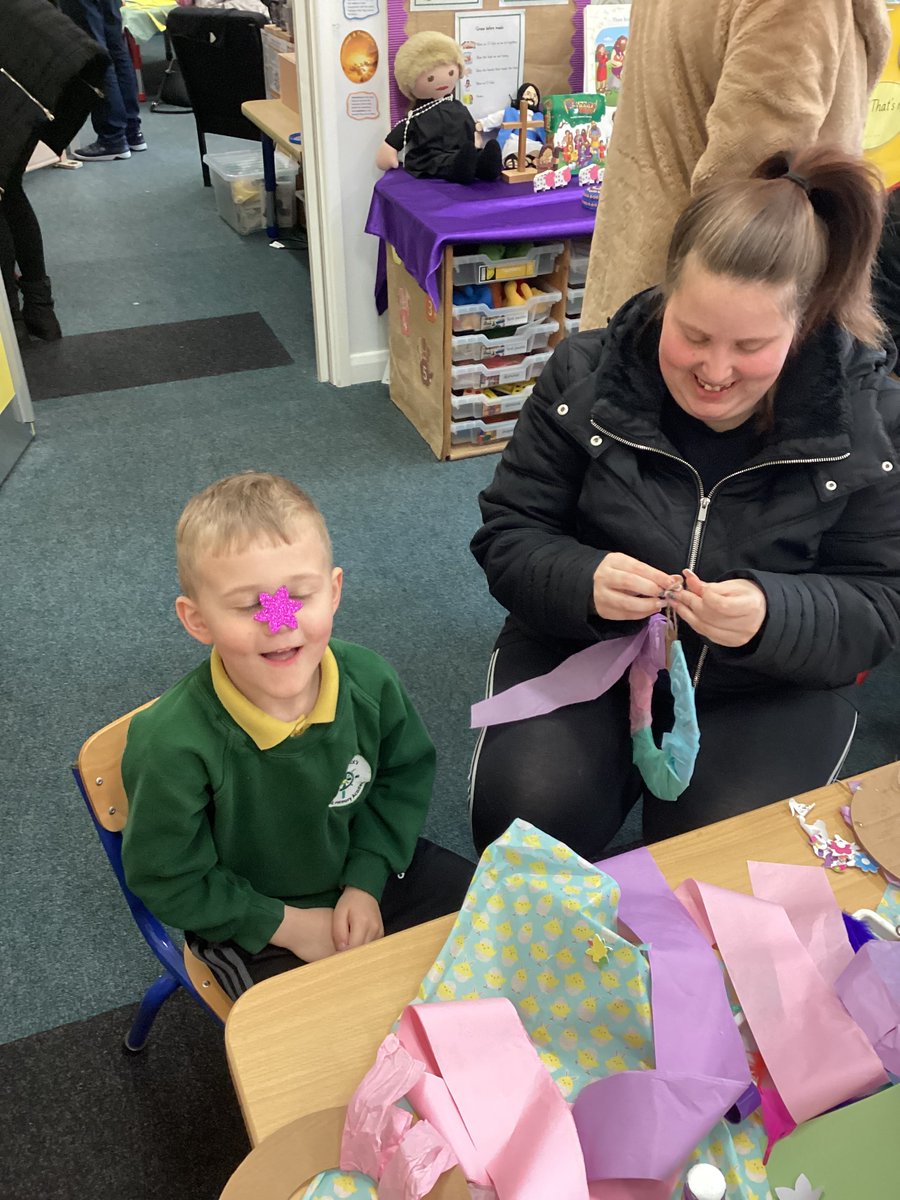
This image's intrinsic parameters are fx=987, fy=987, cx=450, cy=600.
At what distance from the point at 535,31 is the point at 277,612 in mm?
2636

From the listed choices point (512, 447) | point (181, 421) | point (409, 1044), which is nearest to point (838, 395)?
point (512, 447)

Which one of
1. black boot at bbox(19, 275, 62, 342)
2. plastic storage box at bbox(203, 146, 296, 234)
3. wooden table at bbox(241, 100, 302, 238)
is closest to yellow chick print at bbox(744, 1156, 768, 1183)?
wooden table at bbox(241, 100, 302, 238)

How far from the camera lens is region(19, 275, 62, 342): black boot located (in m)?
3.51

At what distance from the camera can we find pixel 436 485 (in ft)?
9.26

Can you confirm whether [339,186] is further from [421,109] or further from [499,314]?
[499,314]

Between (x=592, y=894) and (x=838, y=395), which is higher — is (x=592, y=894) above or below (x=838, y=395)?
below

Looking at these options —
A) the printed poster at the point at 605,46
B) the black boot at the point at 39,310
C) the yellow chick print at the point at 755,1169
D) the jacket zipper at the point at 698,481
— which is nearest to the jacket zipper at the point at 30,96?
the black boot at the point at 39,310

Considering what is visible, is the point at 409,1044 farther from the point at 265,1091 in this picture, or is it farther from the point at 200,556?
the point at 200,556

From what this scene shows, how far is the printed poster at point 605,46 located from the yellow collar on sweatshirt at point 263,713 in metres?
2.50

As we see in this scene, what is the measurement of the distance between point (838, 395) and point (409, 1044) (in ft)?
2.84

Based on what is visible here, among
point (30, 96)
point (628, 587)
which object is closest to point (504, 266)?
point (30, 96)

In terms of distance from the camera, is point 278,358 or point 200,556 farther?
point 278,358

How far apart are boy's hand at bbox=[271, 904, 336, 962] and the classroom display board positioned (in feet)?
8.20

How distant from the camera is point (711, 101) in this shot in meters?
1.55
